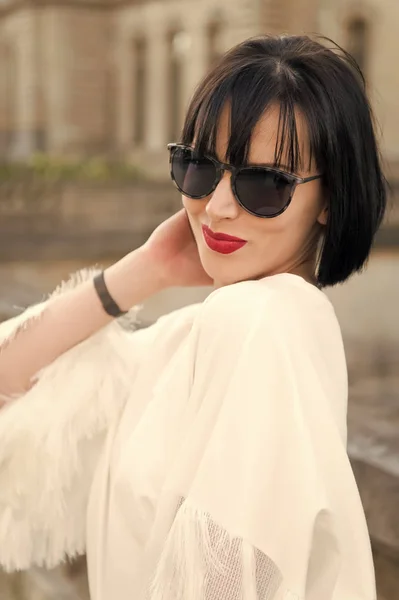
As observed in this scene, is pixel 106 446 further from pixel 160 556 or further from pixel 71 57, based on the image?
pixel 71 57

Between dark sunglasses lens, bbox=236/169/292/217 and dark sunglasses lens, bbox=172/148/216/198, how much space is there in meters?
0.05

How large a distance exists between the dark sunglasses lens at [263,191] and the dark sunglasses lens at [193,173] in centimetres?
5

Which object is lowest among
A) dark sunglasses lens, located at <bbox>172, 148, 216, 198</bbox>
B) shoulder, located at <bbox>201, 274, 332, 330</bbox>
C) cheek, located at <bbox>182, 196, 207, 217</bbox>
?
shoulder, located at <bbox>201, 274, 332, 330</bbox>

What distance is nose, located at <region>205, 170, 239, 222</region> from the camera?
1089 mm

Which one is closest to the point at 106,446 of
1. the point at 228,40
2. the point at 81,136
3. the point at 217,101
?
the point at 217,101

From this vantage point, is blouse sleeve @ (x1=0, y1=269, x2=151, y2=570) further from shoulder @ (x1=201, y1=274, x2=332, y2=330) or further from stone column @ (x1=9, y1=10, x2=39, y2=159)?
stone column @ (x1=9, y1=10, x2=39, y2=159)

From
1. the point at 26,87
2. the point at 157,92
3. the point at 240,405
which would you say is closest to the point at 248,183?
the point at 240,405

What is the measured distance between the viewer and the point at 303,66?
42.2 inches

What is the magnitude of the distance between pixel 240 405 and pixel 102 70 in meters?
25.0

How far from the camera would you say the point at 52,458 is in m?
1.31

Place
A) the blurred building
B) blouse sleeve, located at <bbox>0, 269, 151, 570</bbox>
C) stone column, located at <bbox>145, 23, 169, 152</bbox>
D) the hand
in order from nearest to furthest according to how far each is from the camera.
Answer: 1. blouse sleeve, located at <bbox>0, 269, 151, 570</bbox>
2. the hand
3. the blurred building
4. stone column, located at <bbox>145, 23, 169, 152</bbox>

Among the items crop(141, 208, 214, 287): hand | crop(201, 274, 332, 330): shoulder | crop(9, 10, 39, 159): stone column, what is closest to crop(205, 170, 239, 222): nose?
crop(201, 274, 332, 330): shoulder

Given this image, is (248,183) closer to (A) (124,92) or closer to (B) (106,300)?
(B) (106,300)

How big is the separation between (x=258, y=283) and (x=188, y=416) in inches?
7.9
